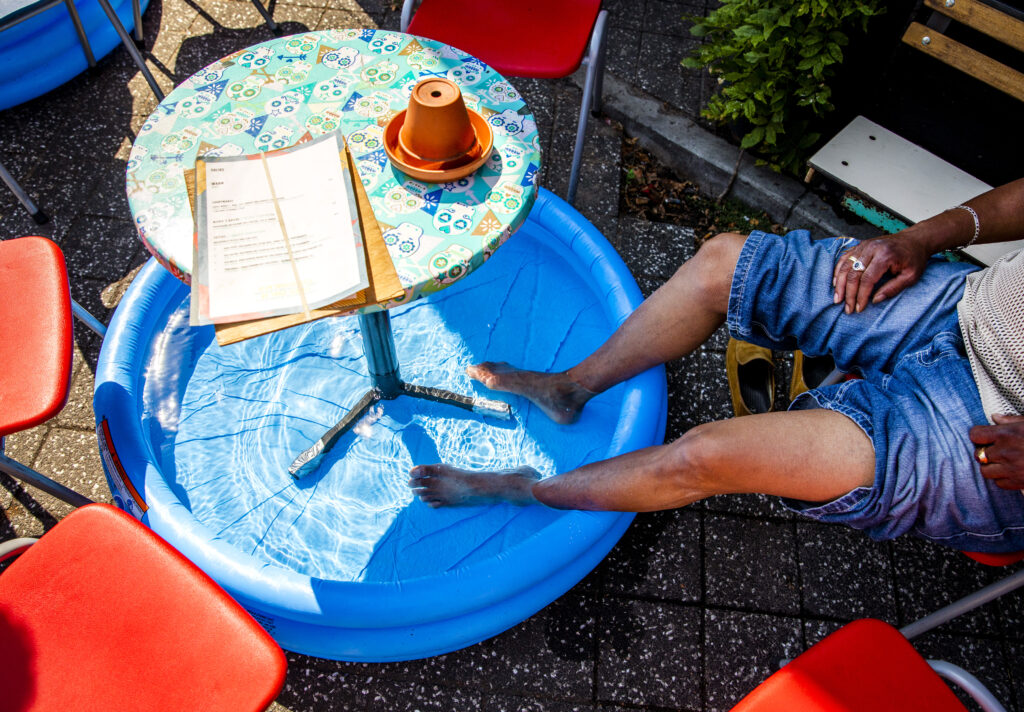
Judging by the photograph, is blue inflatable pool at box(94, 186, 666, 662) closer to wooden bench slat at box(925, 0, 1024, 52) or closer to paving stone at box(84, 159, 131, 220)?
paving stone at box(84, 159, 131, 220)

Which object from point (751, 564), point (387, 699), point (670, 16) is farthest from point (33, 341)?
point (670, 16)

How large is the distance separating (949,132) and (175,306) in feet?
10.8

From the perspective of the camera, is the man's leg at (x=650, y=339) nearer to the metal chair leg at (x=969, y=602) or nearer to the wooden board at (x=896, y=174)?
the metal chair leg at (x=969, y=602)

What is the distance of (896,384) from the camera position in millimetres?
1610

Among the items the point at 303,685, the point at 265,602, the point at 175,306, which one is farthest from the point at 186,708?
the point at 175,306

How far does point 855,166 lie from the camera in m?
2.85

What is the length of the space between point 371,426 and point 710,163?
2.00 m

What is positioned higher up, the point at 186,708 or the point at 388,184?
the point at 388,184

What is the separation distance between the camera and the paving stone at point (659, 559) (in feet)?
7.04

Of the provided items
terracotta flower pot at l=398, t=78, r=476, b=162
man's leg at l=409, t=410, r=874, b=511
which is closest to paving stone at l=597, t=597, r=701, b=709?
man's leg at l=409, t=410, r=874, b=511

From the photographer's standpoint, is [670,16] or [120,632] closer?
[120,632]

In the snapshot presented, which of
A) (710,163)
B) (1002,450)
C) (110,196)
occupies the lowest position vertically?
(110,196)

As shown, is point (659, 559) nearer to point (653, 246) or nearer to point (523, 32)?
point (653, 246)

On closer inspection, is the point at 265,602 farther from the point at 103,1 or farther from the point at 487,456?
the point at 103,1
